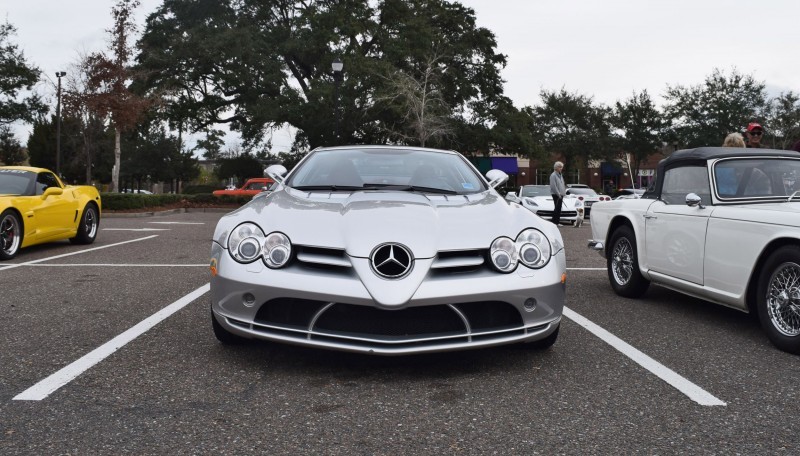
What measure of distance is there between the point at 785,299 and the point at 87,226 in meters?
10.5

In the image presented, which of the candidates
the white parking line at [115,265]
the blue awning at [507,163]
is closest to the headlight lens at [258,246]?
the white parking line at [115,265]

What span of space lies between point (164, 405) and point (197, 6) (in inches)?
1429

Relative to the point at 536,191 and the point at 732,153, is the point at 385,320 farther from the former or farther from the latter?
the point at 536,191

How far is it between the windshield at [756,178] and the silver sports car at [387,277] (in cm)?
213

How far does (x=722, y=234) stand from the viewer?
4.87m

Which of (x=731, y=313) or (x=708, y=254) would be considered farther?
(x=731, y=313)

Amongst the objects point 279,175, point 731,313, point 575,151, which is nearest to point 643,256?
point 731,313

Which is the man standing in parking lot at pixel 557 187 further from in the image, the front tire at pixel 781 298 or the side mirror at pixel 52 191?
the front tire at pixel 781 298

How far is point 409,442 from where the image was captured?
2.76 metres

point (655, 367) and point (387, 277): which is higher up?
point (387, 277)

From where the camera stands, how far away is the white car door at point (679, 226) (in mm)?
5195

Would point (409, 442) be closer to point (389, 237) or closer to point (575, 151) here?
point (389, 237)

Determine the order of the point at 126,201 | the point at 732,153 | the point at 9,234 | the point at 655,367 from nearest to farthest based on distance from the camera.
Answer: the point at 655,367 → the point at 732,153 → the point at 9,234 → the point at 126,201

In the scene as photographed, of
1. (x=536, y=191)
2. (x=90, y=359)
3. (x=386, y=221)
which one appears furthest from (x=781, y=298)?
(x=536, y=191)
